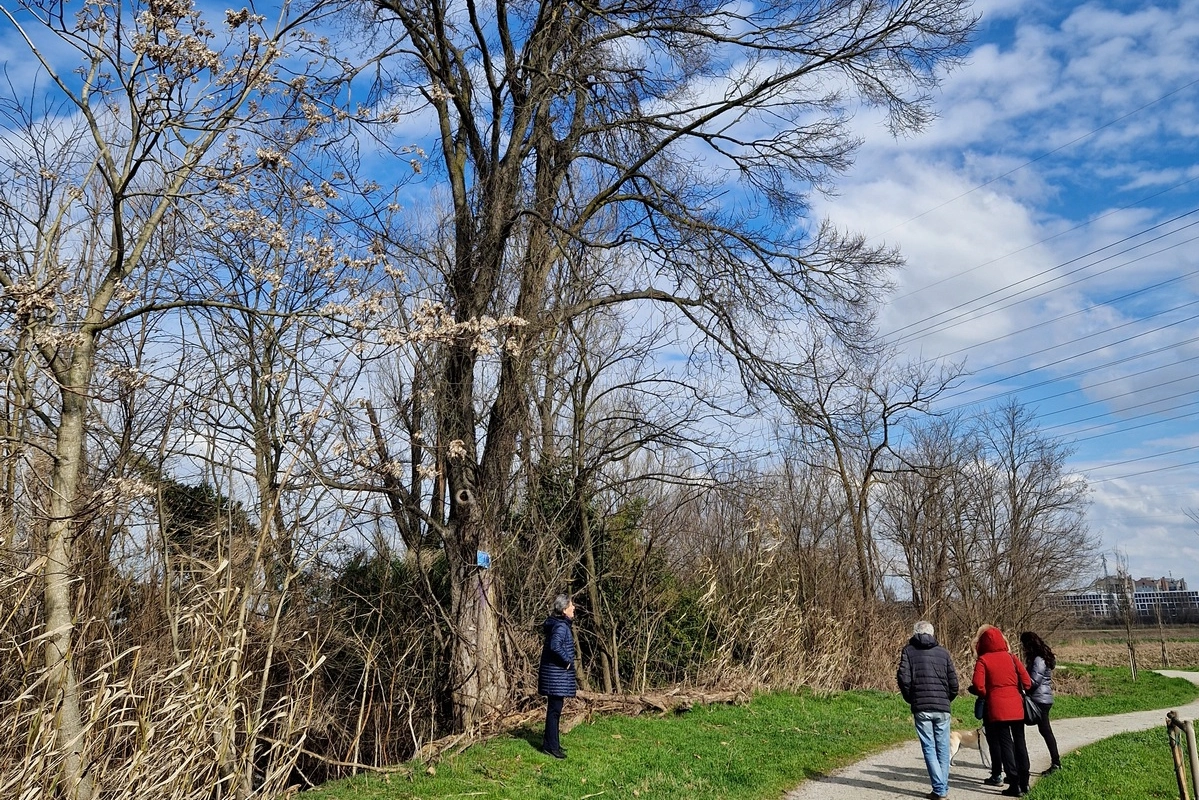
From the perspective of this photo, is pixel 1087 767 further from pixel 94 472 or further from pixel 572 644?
pixel 94 472

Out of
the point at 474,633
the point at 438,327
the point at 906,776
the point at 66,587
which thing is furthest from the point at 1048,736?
the point at 66,587

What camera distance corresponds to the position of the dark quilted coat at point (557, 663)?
1046 cm

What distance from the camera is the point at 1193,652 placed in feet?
135

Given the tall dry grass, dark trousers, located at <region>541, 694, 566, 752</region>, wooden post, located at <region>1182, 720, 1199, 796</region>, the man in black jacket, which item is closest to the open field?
the man in black jacket

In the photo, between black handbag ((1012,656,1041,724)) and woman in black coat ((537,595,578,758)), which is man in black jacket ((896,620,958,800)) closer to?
black handbag ((1012,656,1041,724))

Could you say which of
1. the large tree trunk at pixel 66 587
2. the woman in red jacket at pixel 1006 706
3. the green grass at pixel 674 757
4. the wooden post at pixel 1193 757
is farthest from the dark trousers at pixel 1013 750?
the large tree trunk at pixel 66 587

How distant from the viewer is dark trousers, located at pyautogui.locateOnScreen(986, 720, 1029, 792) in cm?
889

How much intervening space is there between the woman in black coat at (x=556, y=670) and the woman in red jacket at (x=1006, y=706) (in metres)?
4.49

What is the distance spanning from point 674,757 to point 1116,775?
4.56 meters

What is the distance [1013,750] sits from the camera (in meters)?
9.01

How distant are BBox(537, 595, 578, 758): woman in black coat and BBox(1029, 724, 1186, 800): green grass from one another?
16.3 feet

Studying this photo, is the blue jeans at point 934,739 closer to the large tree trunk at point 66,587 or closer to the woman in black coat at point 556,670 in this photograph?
the woman in black coat at point 556,670

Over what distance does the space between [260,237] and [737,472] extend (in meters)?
8.68

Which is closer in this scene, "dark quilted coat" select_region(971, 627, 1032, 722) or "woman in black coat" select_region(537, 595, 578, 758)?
"dark quilted coat" select_region(971, 627, 1032, 722)
